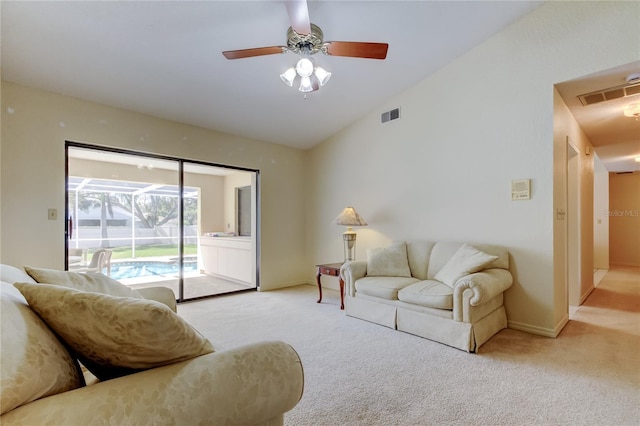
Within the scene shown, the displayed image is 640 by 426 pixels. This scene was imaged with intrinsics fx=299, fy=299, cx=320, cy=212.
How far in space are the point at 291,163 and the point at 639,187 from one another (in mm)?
8111

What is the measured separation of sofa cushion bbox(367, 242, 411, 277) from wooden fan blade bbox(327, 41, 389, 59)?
2.27 m

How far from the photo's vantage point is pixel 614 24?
2.57 m

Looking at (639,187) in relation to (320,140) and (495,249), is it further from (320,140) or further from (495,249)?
(320,140)

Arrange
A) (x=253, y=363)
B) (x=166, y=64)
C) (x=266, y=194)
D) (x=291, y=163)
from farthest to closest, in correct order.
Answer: (x=291, y=163)
(x=266, y=194)
(x=166, y=64)
(x=253, y=363)

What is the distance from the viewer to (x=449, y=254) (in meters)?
3.42

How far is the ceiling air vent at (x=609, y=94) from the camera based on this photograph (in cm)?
292

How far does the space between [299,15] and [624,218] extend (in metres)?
9.38

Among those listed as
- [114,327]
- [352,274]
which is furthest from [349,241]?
[114,327]

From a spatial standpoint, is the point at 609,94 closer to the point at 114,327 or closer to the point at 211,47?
the point at 211,47

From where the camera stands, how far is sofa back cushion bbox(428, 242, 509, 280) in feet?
10.2

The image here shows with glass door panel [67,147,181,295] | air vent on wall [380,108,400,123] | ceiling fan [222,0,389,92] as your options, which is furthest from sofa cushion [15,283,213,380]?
air vent on wall [380,108,400,123]

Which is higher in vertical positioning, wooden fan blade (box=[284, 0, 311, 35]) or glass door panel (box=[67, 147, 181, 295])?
wooden fan blade (box=[284, 0, 311, 35])

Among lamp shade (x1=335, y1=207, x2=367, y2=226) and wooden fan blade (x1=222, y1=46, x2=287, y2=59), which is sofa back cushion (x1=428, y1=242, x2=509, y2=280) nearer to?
lamp shade (x1=335, y1=207, x2=367, y2=226)

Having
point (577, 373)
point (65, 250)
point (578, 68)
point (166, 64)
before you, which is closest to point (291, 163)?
point (166, 64)
